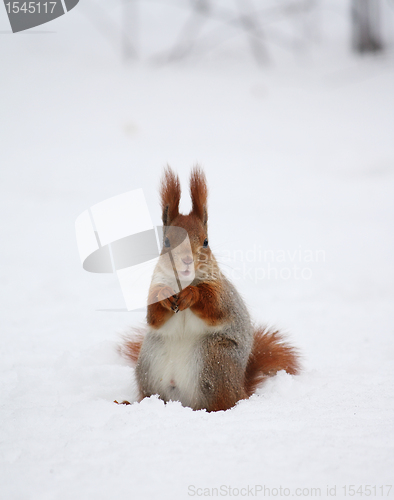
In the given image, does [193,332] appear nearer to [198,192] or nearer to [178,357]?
[178,357]

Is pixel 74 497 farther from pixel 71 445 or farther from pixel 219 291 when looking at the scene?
pixel 219 291

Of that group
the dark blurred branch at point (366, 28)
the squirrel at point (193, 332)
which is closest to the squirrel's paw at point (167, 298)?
the squirrel at point (193, 332)

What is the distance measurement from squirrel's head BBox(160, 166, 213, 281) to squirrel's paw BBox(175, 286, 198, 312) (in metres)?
0.05

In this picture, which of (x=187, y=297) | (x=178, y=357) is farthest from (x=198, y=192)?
(x=178, y=357)

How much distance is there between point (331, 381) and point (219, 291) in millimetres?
458

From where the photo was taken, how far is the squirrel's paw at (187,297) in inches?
46.4

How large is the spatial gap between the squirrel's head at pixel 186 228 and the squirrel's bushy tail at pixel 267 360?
1.17ft

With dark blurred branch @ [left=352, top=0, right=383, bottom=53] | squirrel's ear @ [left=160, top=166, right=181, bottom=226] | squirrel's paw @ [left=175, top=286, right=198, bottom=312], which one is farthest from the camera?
dark blurred branch @ [left=352, top=0, right=383, bottom=53]

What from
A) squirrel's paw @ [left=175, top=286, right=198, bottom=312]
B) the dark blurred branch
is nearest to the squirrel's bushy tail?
squirrel's paw @ [left=175, top=286, right=198, bottom=312]

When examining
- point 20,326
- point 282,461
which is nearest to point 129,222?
point 20,326

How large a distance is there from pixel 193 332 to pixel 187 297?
Answer: 4.8 inches

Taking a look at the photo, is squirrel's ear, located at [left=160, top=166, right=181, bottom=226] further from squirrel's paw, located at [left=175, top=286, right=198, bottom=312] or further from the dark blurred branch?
the dark blurred branch

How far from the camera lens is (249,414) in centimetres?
107

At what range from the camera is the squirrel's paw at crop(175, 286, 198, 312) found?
1178 millimetres
